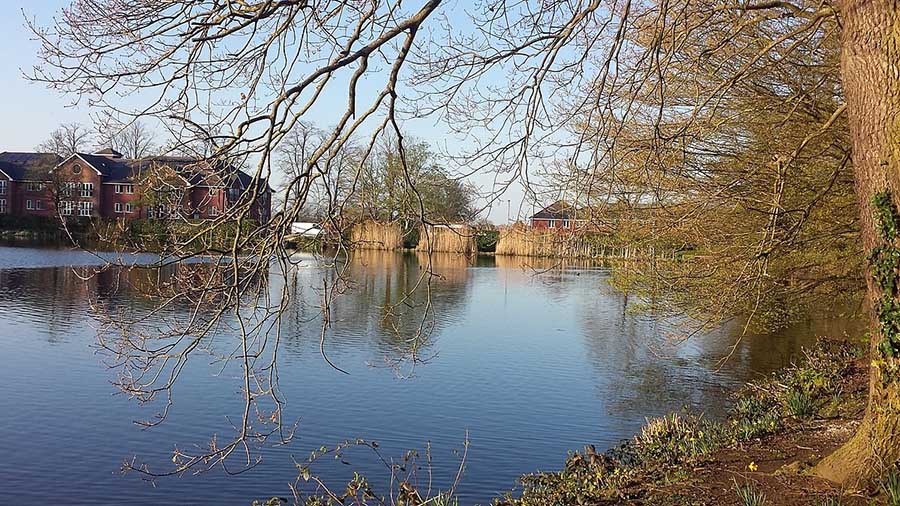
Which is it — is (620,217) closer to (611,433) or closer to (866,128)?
(611,433)

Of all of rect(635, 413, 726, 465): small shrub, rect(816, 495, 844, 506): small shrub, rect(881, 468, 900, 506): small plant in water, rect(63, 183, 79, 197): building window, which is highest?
rect(63, 183, 79, 197): building window

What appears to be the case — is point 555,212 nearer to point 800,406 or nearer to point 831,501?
point 800,406

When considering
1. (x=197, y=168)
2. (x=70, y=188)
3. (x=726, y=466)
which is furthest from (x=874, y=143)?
(x=70, y=188)

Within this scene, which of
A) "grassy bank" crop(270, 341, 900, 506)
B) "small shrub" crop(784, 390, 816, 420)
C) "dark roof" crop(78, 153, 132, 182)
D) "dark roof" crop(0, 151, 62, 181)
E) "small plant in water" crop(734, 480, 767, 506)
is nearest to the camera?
"small plant in water" crop(734, 480, 767, 506)

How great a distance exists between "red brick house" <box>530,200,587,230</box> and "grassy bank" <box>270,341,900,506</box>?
7.68 feet

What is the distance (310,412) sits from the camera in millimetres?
10727

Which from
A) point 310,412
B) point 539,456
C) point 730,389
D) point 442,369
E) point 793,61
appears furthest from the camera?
point 442,369

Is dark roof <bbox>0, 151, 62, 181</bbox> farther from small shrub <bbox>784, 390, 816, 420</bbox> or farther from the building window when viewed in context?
small shrub <bbox>784, 390, 816, 420</bbox>

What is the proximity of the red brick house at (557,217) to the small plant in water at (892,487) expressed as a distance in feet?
11.0

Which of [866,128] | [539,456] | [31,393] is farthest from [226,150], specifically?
[31,393]

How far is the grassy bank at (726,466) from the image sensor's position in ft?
18.0

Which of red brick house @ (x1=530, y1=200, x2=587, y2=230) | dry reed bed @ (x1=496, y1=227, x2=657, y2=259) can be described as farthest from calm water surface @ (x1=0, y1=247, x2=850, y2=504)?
red brick house @ (x1=530, y1=200, x2=587, y2=230)

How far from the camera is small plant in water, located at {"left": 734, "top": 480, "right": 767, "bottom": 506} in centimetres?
511

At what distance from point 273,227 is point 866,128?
3.83m
